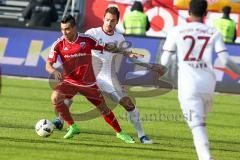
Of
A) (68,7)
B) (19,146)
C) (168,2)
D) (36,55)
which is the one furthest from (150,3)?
(19,146)

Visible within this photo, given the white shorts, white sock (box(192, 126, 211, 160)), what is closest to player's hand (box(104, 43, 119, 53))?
the white shorts

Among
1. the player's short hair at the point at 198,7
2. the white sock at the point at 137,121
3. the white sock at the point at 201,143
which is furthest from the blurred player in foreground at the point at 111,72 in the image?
the player's short hair at the point at 198,7

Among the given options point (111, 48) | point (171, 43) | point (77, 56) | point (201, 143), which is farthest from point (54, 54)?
point (201, 143)

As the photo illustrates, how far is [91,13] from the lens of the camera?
29.9 m

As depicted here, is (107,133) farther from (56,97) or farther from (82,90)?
(56,97)

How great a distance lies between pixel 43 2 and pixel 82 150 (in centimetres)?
1646

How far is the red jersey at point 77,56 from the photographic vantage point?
13.5 metres

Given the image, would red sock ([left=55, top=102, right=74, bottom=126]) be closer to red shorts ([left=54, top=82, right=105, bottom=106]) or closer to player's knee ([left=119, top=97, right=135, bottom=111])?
red shorts ([left=54, top=82, right=105, bottom=106])

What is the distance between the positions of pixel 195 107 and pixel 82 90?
3.36m

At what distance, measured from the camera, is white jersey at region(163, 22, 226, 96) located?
1064cm

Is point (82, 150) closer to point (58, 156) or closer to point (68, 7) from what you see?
point (58, 156)

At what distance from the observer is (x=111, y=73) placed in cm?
1404

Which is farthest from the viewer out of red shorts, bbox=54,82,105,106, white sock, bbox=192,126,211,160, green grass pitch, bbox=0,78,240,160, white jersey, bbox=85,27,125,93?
white jersey, bbox=85,27,125,93

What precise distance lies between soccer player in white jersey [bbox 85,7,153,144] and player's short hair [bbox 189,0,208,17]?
10.3ft
